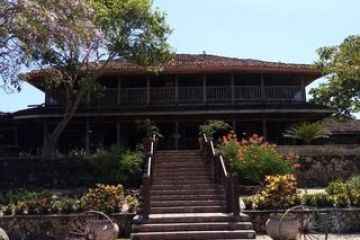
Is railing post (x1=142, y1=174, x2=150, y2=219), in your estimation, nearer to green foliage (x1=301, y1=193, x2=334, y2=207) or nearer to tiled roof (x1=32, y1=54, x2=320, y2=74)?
green foliage (x1=301, y1=193, x2=334, y2=207)

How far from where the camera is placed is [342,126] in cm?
3769

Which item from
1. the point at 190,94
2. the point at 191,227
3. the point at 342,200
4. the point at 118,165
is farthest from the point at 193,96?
the point at 191,227

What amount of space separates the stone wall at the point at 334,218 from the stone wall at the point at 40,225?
11.2 feet

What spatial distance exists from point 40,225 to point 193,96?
14.4 m

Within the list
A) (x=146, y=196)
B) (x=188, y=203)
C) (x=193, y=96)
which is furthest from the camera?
(x=193, y=96)

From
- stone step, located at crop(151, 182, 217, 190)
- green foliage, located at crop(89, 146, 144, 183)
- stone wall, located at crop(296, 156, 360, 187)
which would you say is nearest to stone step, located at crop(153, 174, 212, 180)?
stone step, located at crop(151, 182, 217, 190)

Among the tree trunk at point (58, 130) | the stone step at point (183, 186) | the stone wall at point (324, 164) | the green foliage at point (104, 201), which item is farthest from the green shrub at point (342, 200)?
the tree trunk at point (58, 130)

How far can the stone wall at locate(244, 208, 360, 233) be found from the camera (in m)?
14.7

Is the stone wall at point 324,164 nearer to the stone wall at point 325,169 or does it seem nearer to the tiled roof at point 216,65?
the stone wall at point 325,169

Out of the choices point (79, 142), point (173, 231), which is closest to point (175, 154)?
point (173, 231)

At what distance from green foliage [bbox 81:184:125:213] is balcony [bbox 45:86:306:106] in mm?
12596

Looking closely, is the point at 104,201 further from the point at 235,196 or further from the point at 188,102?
the point at 188,102

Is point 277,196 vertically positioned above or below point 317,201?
above

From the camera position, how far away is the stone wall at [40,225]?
14695 mm
